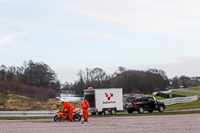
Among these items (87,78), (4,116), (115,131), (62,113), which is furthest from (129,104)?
(87,78)

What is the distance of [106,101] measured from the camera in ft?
98.1

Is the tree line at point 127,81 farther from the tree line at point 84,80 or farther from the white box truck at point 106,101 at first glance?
the white box truck at point 106,101

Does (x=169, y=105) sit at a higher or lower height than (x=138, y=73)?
lower

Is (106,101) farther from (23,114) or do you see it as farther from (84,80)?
(84,80)

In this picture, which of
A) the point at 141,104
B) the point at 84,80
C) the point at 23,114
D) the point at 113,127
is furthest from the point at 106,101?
the point at 84,80

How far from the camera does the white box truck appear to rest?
2958 centimetres

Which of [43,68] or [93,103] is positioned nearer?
[93,103]

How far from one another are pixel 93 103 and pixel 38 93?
55369mm

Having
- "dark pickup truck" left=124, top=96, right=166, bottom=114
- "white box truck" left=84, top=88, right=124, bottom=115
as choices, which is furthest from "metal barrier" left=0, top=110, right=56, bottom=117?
"dark pickup truck" left=124, top=96, right=166, bottom=114

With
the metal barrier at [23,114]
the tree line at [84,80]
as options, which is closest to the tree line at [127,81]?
the tree line at [84,80]

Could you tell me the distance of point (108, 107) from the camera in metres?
29.9

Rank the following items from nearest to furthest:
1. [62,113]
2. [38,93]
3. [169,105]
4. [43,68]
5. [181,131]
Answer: [181,131], [62,113], [169,105], [38,93], [43,68]

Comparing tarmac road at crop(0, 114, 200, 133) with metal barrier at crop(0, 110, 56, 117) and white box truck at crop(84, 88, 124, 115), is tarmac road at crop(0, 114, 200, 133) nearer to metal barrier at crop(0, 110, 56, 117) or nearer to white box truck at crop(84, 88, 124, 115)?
white box truck at crop(84, 88, 124, 115)

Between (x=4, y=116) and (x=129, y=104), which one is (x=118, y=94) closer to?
(x=129, y=104)
